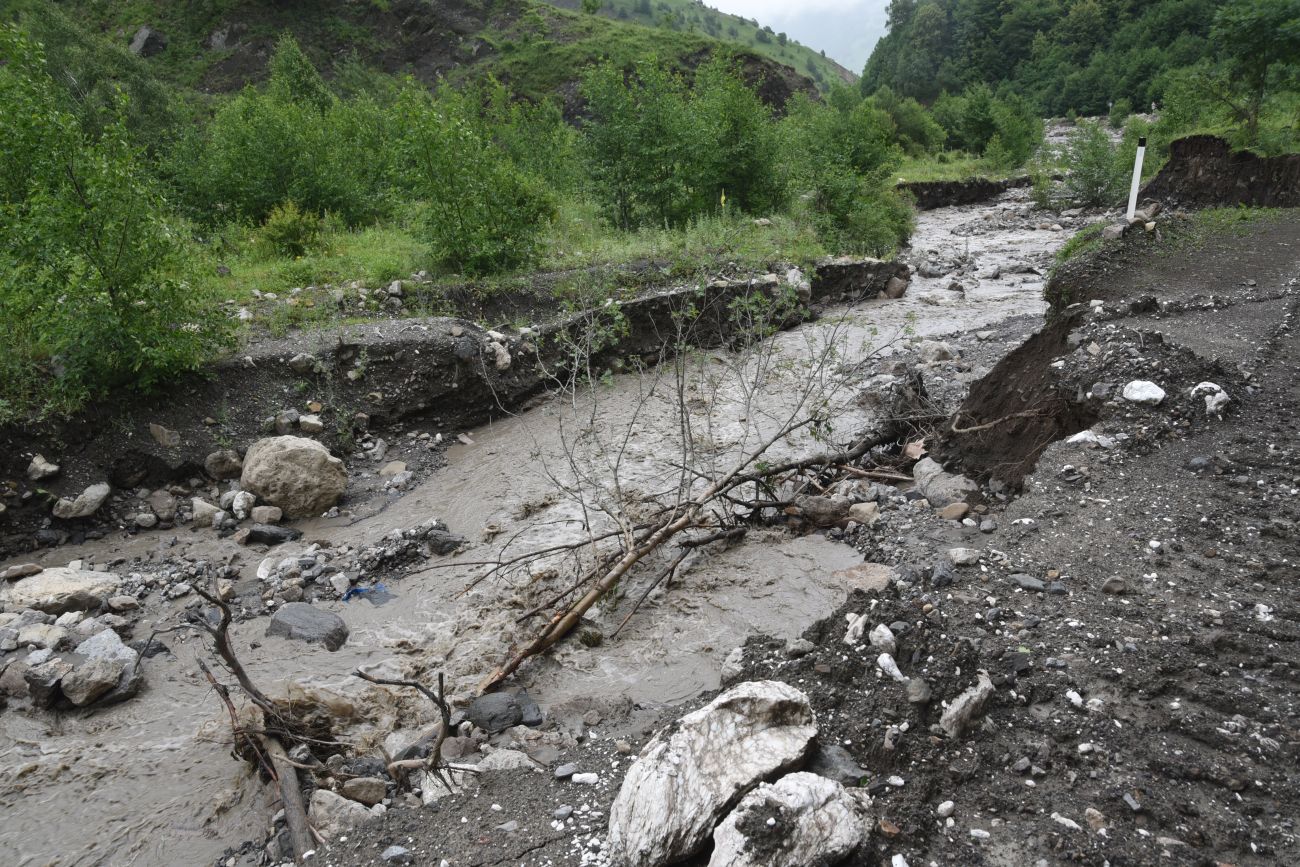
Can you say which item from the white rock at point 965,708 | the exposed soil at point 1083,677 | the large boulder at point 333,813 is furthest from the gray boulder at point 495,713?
the white rock at point 965,708

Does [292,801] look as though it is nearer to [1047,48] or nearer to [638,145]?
[638,145]

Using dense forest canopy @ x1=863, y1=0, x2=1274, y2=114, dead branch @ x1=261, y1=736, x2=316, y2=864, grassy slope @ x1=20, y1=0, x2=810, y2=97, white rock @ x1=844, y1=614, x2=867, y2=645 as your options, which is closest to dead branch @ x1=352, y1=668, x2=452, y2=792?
dead branch @ x1=261, y1=736, x2=316, y2=864

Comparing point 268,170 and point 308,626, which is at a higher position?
point 268,170

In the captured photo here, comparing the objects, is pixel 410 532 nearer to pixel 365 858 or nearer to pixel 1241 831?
pixel 365 858

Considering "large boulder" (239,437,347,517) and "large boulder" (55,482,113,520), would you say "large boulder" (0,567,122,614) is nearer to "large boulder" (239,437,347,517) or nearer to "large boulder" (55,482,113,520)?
"large boulder" (55,482,113,520)

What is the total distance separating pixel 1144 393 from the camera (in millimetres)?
5672

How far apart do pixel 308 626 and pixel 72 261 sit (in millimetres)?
4618

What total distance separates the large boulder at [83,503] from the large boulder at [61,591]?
37.8 inches

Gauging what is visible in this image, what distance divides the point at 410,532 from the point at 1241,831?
20.9 ft

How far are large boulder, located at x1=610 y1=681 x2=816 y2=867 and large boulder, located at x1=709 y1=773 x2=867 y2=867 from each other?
13 cm

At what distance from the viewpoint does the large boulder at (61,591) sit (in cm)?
579

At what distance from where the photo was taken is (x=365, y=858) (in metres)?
3.15

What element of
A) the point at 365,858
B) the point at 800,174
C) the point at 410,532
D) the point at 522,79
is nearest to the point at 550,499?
the point at 410,532

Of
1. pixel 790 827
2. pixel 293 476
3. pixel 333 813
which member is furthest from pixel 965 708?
pixel 293 476
